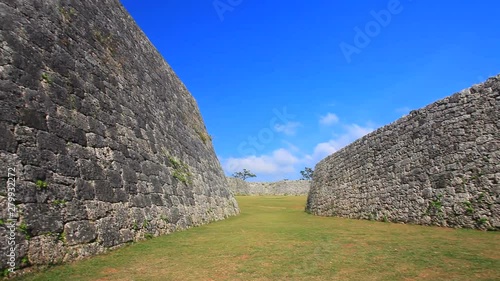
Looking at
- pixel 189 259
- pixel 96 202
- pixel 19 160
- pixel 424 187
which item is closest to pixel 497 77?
pixel 424 187

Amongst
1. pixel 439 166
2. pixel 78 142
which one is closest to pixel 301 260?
pixel 78 142

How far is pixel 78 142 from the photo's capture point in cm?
575

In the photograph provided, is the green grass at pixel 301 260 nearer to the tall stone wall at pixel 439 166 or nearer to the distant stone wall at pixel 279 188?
the tall stone wall at pixel 439 166

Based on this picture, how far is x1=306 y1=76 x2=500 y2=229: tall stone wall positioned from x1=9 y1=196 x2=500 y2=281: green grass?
4.00ft

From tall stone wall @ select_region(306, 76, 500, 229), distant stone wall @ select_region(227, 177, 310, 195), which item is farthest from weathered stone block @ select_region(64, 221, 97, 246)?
distant stone wall @ select_region(227, 177, 310, 195)

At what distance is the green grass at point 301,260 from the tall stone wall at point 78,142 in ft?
1.88

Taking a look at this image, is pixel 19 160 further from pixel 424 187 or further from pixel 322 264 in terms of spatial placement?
pixel 424 187

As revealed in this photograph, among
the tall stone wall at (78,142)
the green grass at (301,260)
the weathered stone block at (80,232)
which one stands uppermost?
the tall stone wall at (78,142)

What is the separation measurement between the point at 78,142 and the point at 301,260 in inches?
184

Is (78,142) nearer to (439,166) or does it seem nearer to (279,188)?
(439,166)

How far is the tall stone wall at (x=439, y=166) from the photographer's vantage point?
766 centimetres

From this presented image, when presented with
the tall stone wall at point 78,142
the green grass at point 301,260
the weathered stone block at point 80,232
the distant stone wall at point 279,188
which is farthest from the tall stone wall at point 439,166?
the distant stone wall at point 279,188

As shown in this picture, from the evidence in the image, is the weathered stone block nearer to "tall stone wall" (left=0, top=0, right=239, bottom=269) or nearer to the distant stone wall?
"tall stone wall" (left=0, top=0, right=239, bottom=269)

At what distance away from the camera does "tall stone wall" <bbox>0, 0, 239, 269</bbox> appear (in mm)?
4320
